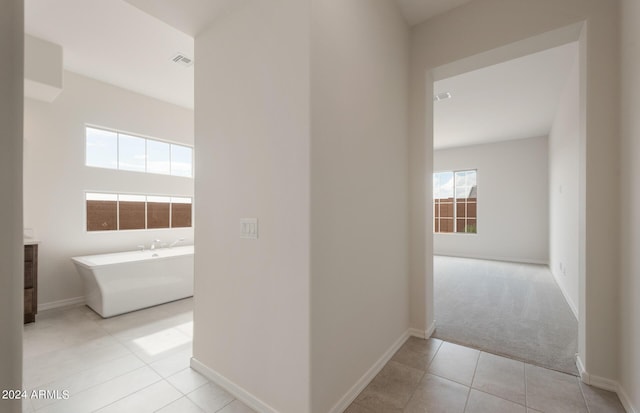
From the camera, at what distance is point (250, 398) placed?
175 centimetres

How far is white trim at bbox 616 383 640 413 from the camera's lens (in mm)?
1619

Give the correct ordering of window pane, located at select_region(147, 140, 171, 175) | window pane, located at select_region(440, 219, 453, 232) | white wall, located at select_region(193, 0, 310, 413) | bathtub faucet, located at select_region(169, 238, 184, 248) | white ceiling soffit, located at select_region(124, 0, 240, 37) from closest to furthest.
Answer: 1. white wall, located at select_region(193, 0, 310, 413)
2. white ceiling soffit, located at select_region(124, 0, 240, 37)
3. window pane, located at select_region(147, 140, 171, 175)
4. bathtub faucet, located at select_region(169, 238, 184, 248)
5. window pane, located at select_region(440, 219, 453, 232)

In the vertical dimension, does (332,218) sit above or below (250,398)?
above

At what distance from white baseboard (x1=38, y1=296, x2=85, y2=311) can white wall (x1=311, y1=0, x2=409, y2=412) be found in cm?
393

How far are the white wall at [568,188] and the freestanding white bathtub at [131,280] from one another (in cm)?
507

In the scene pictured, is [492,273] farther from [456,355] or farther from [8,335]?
[8,335]

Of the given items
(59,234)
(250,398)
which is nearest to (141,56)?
(59,234)

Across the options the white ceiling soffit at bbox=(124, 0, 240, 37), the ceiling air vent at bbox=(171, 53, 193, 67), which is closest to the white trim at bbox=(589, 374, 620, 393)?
the white ceiling soffit at bbox=(124, 0, 240, 37)

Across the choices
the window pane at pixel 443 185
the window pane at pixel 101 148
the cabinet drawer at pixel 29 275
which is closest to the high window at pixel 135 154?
the window pane at pixel 101 148

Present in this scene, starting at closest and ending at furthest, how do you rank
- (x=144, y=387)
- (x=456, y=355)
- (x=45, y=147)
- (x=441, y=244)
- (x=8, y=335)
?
(x=8, y=335)
(x=144, y=387)
(x=456, y=355)
(x=45, y=147)
(x=441, y=244)

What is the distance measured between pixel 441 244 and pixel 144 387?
758 centimetres

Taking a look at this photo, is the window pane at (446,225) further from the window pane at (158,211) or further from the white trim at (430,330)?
the window pane at (158,211)

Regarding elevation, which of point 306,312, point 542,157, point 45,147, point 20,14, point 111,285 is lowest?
point 111,285

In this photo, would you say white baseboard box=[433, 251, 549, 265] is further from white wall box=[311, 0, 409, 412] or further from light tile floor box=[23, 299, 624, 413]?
white wall box=[311, 0, 409, 412]
